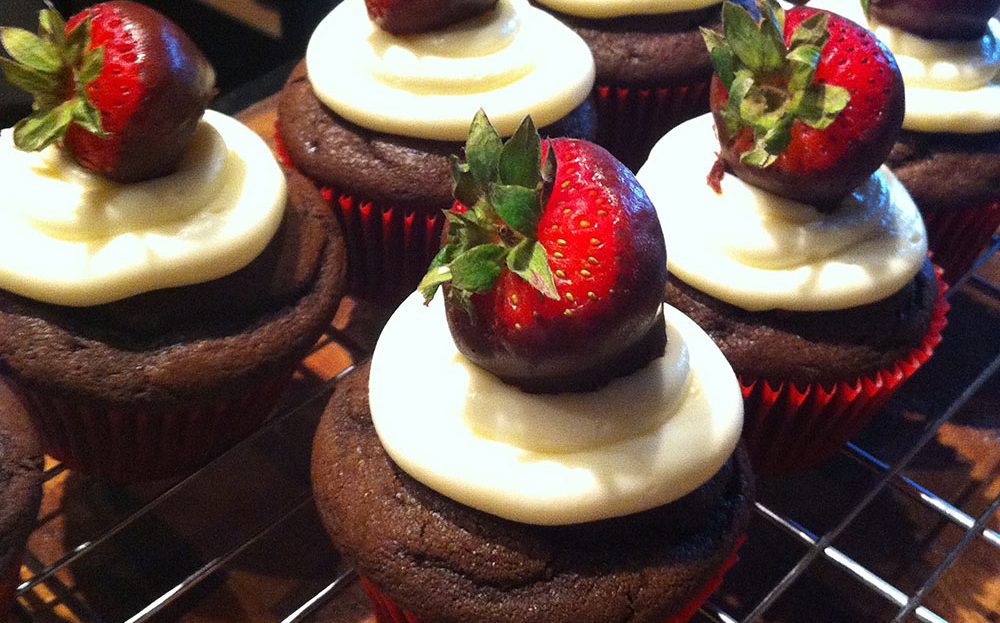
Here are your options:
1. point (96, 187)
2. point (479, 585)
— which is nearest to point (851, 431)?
point (479, 585)

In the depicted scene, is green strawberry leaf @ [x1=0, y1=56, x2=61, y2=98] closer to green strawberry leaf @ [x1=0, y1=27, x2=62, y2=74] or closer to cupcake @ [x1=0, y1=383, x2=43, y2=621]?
green strawberry leaf @ [x1=0, y1=27, x2=62, y2=74]

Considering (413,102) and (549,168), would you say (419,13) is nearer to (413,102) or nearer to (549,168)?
(413,102)

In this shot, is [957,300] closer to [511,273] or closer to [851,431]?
[851,431]

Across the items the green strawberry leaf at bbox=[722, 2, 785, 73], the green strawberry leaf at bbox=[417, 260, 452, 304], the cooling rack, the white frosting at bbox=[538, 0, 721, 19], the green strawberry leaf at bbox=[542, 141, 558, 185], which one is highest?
the green strawberry leaf at bbox=[542, 141, 558, 185]

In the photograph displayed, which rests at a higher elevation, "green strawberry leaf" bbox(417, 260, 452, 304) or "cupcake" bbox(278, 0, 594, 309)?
"green strawberry leaf" bbox(417, 260, 452, 304)

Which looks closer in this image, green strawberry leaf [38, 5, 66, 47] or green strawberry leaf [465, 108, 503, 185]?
green strawberry leaf [465, 108, 503, 185]

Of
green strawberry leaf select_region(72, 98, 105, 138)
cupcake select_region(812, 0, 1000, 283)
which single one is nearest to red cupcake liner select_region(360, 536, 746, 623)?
green strawberry leaf select_region(72, 98, 105, 138)

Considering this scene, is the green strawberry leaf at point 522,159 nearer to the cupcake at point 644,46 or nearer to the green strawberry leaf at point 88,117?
the green strawberry leaf at point 88,117
